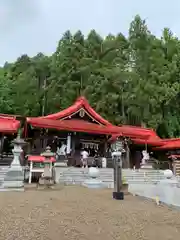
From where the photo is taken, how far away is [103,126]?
17578mm

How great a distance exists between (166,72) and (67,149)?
41.5 feet

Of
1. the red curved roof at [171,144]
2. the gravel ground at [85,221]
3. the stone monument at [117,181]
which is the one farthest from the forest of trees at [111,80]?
the gravel ground at [85,221]

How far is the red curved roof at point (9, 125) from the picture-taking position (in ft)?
46.8

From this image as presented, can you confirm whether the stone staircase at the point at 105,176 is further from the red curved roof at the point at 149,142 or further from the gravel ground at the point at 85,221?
the gravel ground at the point at 85,221

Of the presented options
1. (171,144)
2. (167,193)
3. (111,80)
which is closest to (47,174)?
(167,193)

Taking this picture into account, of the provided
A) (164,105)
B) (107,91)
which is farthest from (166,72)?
(107,91)

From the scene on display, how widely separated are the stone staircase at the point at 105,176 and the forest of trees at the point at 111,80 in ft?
30.8

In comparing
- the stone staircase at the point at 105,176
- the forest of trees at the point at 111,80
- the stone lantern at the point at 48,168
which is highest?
the forest of trees at the point at 111,80

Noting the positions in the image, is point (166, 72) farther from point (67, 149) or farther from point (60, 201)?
point (60, 201)

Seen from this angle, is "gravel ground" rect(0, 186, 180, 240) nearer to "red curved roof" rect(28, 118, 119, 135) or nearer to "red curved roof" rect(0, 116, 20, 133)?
"red curved roof" rect(0, 116, 20, 133)

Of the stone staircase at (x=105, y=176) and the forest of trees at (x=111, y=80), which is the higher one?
the forest of trees at (x=111, y=80)

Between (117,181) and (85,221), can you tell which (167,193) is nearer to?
(117,181)

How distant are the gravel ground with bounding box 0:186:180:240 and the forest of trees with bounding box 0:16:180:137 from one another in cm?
1779

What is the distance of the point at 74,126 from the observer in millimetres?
15984
